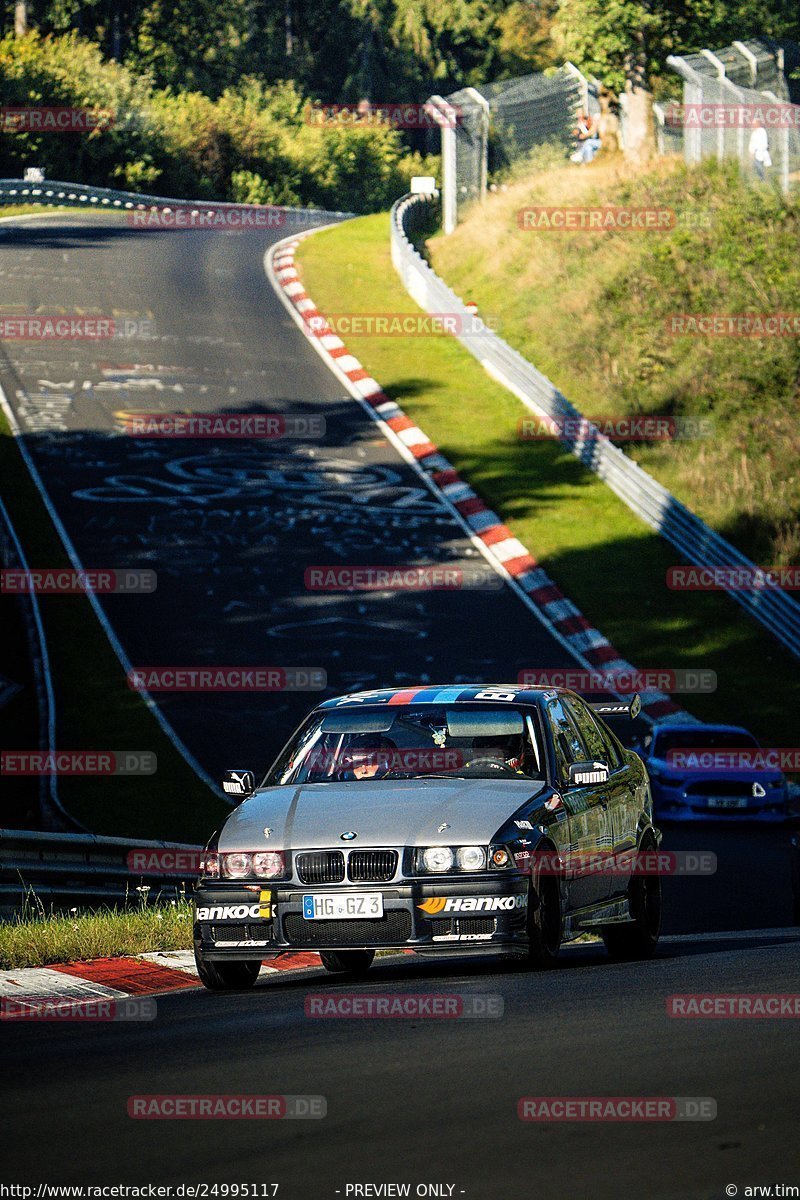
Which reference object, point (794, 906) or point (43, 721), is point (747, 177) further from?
point (794, 906)

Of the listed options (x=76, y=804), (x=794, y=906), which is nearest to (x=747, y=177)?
(x=76, y=804)

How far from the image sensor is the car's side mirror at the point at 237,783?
9.68m

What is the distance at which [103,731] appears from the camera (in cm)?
2222

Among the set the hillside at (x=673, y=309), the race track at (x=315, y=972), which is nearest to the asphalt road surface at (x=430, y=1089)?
the race track at (x=315, y=972)

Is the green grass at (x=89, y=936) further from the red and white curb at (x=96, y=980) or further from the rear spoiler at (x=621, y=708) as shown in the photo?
the rear spoiler at (x=621, y=708)

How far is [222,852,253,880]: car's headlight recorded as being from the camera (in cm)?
909

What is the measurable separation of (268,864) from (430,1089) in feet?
9.70

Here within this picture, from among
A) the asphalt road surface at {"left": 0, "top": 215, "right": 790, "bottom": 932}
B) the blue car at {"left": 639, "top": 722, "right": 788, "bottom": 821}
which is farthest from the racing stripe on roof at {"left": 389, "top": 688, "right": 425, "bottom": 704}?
the blue car at {"left": 639, "top": 722, "right": 788, "bottom": 821}

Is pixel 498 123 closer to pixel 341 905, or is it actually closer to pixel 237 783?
pixel 237 783

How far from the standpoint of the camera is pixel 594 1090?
240 inches

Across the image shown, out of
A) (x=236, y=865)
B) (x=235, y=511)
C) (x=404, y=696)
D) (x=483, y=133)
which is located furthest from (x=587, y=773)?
(x=483, y=133)

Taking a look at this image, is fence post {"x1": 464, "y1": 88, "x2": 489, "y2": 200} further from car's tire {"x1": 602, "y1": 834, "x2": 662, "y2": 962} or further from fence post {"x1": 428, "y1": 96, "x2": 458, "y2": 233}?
car's tire {"x1": 602, "y1": 834, "x2": 662, "y2": 962}

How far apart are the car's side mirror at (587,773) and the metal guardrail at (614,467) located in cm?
1694

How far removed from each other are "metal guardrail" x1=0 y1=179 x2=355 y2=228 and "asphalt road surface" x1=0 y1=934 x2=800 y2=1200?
53.3 meters
